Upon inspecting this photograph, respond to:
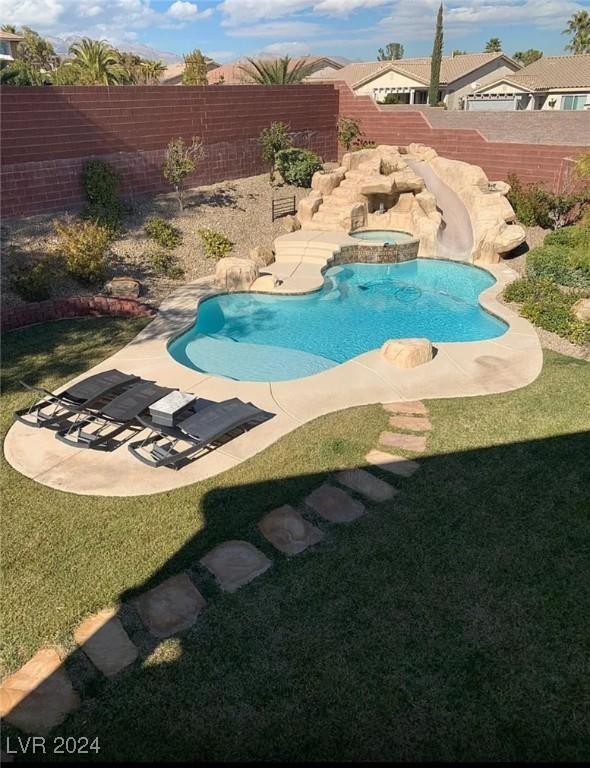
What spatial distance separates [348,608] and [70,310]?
11.7m

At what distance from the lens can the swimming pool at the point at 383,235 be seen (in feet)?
71.8

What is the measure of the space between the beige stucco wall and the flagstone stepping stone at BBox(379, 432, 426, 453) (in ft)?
179

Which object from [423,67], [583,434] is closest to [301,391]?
[583,434]

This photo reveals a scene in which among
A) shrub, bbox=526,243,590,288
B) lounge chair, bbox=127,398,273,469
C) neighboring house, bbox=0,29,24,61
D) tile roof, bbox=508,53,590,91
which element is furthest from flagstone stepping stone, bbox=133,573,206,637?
neighboring house, bbox=0,29,24,61

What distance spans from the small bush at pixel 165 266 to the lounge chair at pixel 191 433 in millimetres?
9183

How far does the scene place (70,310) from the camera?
1427 centimetres

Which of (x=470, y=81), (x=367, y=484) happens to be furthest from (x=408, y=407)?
(x=470, y=81)

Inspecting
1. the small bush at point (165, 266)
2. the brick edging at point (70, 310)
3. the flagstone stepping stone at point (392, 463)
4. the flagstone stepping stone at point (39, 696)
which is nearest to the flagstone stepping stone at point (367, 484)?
the flagstone stepping stone at point (392, 463)

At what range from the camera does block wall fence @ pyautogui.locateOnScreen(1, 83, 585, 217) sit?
58.7 feet

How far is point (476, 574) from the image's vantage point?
5969 mm

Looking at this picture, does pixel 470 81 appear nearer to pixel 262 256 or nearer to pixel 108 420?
pixel 262 256

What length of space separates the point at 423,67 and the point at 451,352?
5481cm

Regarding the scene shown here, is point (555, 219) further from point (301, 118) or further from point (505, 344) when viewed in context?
point (301, 118)

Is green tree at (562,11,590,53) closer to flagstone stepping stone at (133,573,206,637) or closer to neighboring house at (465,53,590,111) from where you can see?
neighboring house at (465,53,590,111)
